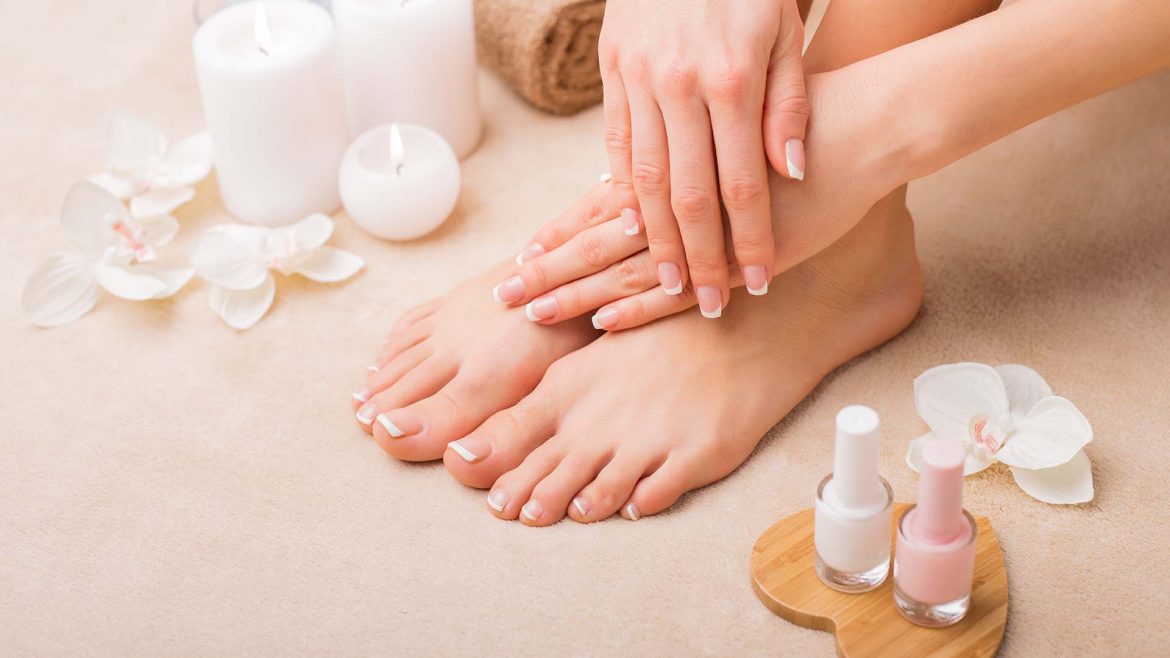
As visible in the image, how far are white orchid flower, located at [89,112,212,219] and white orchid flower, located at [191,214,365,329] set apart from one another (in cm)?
14

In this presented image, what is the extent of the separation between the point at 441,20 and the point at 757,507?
0.82 m

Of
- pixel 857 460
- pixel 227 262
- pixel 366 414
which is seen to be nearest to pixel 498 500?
pixel 366 414

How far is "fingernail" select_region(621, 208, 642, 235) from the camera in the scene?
126 cm

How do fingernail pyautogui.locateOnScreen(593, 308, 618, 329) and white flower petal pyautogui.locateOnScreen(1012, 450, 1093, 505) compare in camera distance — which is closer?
white flower petal pyautogui.locateOnScreen(1012, 450, 1093, 505)

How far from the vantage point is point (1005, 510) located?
3.96 feet

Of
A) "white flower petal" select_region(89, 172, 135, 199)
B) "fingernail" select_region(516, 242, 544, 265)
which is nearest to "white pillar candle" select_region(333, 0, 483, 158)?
"white flower petal" select_region(89, 172, 135, 199)

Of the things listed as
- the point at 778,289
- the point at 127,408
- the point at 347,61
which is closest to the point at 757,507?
the point at 778,289

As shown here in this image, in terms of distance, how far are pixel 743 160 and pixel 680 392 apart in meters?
0.27

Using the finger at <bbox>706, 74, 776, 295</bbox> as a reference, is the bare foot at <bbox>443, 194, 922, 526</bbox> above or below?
below

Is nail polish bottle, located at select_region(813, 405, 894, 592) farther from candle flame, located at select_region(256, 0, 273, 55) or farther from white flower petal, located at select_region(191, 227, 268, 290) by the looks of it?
candle flame, located at select_region(256, 0, 273, 55)

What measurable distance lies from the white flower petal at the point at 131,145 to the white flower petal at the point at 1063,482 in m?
1.22

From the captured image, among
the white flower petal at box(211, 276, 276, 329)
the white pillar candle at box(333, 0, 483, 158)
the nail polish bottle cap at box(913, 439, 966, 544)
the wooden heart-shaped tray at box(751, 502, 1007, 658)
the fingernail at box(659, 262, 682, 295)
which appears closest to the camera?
the nail polish bottle cap at box(913, 439, 966, 544)

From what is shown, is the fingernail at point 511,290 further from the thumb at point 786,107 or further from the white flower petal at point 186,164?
the white flower petal at point 186,164

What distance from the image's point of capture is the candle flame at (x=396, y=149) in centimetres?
157
